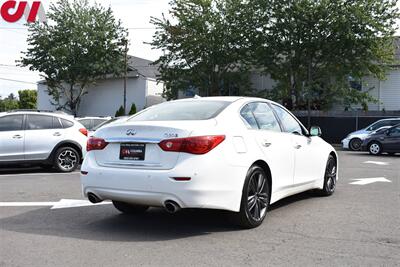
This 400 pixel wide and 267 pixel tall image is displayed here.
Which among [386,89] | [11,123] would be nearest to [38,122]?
[11,123]

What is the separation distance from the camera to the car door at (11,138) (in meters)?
11.9

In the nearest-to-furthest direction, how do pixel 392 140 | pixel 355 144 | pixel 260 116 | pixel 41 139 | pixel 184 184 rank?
1. pixel 184 184
2. pixel 260 116
3. pixel 41 139
4. pixel 392 140
5. pixel 355 144

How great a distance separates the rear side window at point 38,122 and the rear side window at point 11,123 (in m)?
0.18

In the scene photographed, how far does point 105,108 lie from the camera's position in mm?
46969

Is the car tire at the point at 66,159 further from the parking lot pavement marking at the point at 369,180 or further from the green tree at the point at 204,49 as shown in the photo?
the green tree at the point at 204,49

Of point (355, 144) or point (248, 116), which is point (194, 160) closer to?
point (248, 116)

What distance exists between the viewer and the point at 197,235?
229 inches

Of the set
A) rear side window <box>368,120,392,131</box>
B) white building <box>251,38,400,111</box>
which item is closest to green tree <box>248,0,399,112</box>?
white building <box>251,38,400,111</box>

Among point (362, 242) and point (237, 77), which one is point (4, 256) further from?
point (237, 77)

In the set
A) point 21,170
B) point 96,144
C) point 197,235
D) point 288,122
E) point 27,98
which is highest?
point 27,98

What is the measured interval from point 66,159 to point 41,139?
80 centimetres

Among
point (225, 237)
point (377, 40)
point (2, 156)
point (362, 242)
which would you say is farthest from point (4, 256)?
point (377, 40)

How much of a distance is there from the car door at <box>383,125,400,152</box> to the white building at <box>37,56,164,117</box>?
1047 inches

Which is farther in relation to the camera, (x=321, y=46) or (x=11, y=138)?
(x=321, y=46)
